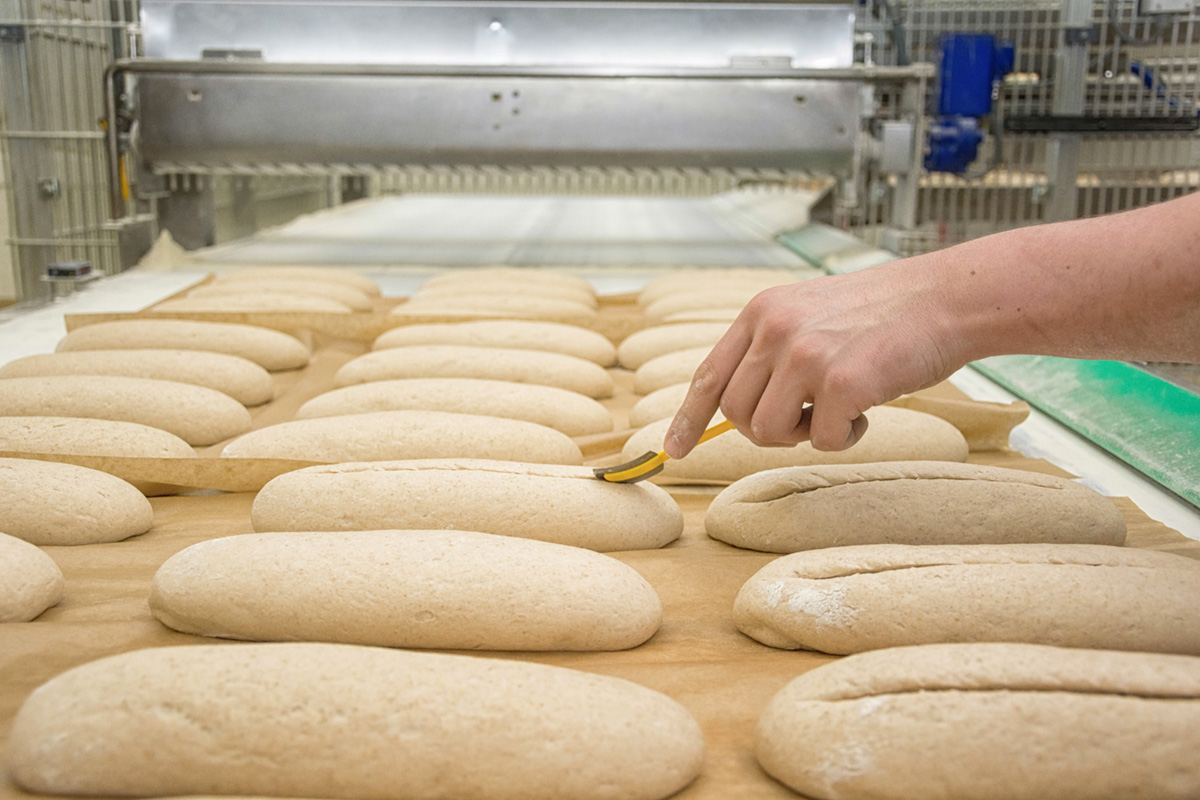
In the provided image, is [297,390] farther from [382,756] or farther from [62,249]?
[62,249]

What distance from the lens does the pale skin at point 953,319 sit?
882 mm

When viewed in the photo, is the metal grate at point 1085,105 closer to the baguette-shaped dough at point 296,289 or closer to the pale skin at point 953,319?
the baguette-shaped dough at point 296,289

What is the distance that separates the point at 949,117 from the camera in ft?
12.6

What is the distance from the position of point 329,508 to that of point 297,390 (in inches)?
38.3

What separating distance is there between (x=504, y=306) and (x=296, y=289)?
621 millimetres

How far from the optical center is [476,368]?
2.01 meters

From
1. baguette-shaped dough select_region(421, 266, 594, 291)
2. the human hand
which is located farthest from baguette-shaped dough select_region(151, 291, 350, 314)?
the human hand

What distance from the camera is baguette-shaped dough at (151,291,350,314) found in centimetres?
247

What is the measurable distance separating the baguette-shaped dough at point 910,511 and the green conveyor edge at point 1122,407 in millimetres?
292

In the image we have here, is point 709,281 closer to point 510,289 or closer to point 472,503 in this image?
point 510,289

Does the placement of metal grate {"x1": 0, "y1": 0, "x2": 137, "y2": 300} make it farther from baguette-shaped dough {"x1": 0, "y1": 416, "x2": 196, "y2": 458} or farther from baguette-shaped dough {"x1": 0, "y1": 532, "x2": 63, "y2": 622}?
baguette-shaped dough {"x1": 0, "y1": 532, "x2": 63, "y2": 622}

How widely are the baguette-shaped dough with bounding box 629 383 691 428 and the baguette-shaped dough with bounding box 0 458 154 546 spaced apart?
2.68 ft

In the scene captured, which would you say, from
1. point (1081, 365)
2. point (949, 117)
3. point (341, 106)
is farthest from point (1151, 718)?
point (949, 117)

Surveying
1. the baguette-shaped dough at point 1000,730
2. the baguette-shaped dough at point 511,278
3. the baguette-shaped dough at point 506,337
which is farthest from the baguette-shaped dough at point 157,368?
the baguette-shaped dough at point 1000,730
